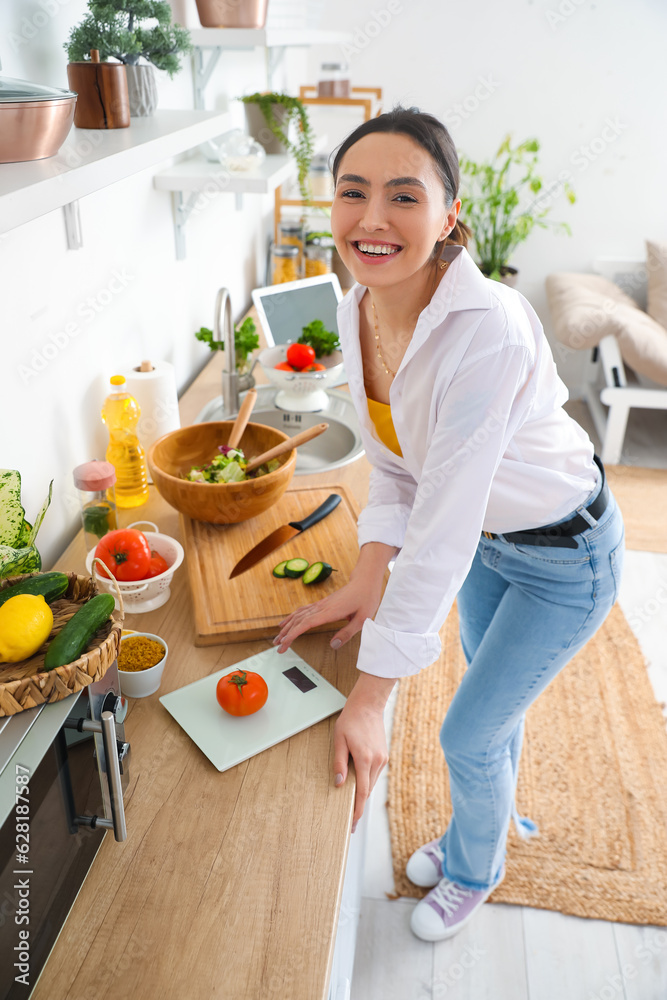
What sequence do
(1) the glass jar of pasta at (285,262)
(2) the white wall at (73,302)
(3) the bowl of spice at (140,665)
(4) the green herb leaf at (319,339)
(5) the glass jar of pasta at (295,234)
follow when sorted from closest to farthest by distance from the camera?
1. (3) the bowl of spice at (140,665)
2. (2) the white wall at (73,302)
3. (4) the green herb leaf at (319,339)
4. (1) the glass jar of pasta at (285,262)
5. (5) the glass jar of pasta at (295,234)

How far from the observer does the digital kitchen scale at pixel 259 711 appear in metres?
0.94

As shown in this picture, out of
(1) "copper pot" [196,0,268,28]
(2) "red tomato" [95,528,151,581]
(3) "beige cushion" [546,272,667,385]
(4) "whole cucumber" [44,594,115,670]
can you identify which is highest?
(1) "copper pot" [196,0,268,28]

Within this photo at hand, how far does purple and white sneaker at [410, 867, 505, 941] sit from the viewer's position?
5.05 feet

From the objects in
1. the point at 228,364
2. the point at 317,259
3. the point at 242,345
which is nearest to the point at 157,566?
the point at 228,364

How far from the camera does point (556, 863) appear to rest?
5.56 feet

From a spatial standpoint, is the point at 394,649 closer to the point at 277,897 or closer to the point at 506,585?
the point at 277,897

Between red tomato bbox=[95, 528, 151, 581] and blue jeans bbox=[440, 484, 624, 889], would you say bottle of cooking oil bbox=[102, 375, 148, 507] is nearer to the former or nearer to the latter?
red tomato bbox=[95, 528, 151, 581]

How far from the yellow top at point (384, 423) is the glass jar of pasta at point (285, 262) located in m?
1.58

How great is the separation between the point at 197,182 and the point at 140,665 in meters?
1.16

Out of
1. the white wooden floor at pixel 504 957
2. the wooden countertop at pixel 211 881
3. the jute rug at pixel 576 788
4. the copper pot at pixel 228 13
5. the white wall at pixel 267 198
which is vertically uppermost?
the copper pot at pixel 228 13

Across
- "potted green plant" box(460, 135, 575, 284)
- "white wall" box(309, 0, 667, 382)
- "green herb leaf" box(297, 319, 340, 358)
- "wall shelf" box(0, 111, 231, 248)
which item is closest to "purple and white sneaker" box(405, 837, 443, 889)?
"green herb leaf" box(297, 319, 340, 358)

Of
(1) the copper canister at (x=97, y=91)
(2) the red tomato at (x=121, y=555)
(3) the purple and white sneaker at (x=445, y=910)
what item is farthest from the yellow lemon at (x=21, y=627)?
(3) the purple and white sneaker at (x=445, y=910)

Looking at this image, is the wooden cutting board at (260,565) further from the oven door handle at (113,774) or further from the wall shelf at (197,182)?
the wall shelf at (197,182)

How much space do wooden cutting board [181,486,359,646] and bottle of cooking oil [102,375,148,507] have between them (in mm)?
154
